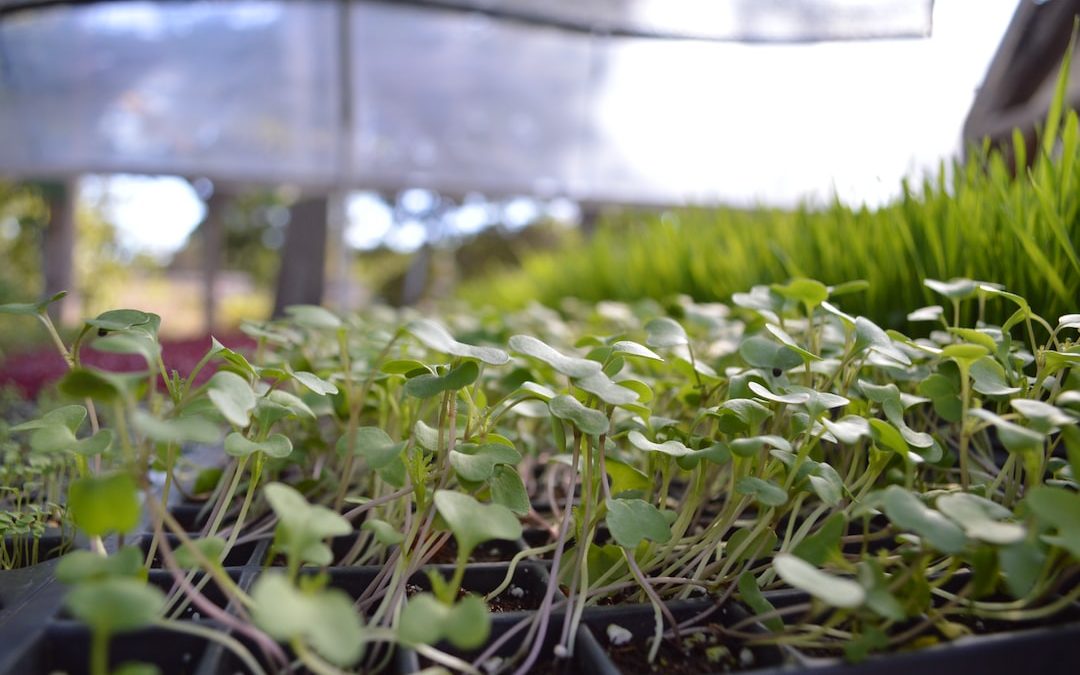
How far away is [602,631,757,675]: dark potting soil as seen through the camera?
22.1 inches

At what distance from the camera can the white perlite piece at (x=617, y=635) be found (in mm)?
591

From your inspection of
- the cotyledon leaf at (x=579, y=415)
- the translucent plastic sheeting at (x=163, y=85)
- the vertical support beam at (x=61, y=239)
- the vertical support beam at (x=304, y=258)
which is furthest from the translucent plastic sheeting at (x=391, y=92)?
the cotyledon leaf at (x=579, y=415)

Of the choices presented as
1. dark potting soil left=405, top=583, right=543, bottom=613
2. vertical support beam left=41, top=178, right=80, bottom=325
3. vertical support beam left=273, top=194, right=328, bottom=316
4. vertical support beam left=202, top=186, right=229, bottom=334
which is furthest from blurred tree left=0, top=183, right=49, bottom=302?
dark potting soil left=405, top=583, right=543, bottom=613

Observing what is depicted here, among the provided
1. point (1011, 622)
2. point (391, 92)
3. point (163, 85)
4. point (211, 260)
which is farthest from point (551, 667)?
point (211, 260)

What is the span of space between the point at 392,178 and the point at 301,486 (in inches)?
153

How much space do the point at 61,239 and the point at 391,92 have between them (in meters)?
3.56

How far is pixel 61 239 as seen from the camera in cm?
594

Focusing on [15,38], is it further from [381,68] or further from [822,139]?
[822,139]

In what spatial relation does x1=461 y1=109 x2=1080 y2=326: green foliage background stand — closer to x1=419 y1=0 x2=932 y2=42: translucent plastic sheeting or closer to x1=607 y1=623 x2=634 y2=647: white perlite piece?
x1=607 y1=623 x2=634 y2=647: white perlite piece

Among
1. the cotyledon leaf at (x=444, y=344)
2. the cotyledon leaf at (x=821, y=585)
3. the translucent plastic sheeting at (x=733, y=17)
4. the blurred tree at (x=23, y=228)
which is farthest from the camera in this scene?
the blurred tree at (x=23, y=228)

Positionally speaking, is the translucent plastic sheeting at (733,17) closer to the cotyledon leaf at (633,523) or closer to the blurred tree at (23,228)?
the cotyledon leaf at (633,523)

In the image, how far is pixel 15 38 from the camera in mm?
4066

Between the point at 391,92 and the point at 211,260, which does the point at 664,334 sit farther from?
the point at 211,260

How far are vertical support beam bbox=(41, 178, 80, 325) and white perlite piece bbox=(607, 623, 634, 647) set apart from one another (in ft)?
20.7
